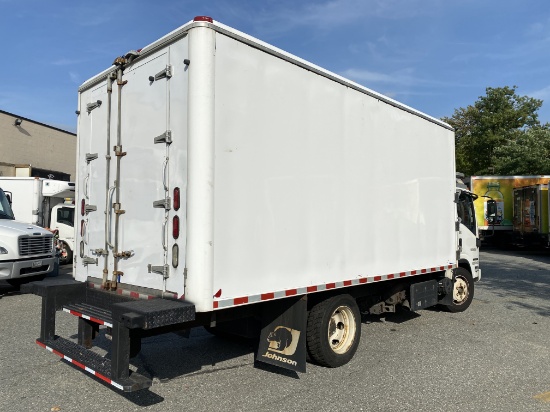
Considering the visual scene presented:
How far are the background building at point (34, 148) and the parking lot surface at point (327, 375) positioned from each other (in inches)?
716

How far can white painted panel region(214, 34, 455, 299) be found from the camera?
4.16 m

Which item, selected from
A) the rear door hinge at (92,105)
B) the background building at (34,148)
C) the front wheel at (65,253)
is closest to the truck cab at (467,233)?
the rear door hinge at (92,105)

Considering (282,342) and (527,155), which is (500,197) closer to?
(527,155)

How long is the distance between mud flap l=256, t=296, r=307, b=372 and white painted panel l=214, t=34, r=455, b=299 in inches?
12.3

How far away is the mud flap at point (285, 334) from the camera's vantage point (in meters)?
4.77

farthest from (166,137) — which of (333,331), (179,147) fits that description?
(333,331)

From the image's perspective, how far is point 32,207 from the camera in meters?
14.7

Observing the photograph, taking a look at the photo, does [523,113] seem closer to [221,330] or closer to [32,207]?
[32,207]

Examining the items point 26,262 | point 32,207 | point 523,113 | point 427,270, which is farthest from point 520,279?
point 523,113

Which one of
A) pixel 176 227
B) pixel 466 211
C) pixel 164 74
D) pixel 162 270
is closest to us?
pixel 176 227

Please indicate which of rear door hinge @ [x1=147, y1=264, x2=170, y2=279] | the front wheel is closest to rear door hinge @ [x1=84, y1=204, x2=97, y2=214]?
rear door hinge @ [x1=147, y1=264, x2=170, y2=279]

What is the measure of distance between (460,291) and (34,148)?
81.1ft

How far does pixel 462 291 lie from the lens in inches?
335

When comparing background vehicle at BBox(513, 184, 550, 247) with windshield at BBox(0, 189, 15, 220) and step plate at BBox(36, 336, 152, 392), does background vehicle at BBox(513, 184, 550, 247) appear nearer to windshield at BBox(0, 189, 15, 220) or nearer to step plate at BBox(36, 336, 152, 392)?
windshield at BBox(0, 189, 15, 220)
